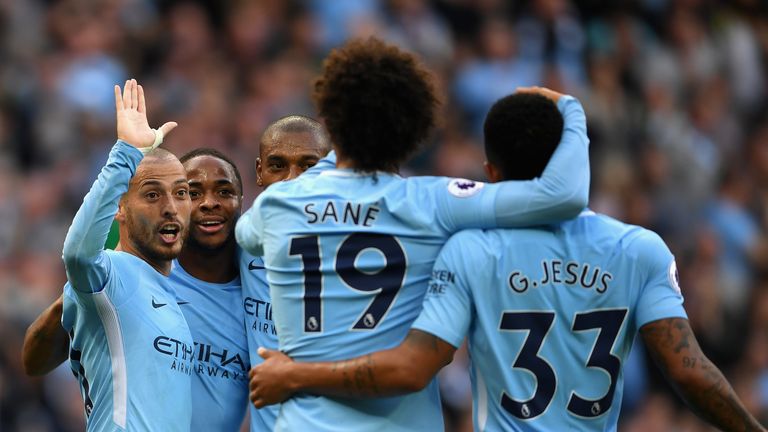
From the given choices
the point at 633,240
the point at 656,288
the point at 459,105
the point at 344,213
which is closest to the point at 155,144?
the point at 344,213

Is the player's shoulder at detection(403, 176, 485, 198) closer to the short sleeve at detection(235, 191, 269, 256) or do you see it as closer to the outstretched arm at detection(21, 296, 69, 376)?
the short sleeve at detection(235, 191, 269, 256)

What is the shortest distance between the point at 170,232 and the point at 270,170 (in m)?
0.80

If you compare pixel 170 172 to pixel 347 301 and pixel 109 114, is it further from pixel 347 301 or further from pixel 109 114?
pixel 109 114

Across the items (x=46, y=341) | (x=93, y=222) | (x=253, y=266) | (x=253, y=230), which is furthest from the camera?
(x=253, y=266)

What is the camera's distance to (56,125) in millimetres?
11859

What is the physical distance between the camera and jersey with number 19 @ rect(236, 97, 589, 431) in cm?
477

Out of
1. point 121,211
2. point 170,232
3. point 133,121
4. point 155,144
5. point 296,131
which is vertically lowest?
point 170,232

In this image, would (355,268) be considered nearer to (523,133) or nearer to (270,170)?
(523,133)

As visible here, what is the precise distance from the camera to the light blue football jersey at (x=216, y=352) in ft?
19.7

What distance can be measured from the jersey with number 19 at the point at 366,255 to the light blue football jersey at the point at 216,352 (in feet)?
4.08

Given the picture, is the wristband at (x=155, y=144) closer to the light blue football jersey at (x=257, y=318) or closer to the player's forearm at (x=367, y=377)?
the light blue football jersey at (x=257, y=318)

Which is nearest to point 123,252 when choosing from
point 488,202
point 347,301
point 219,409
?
point 219,409

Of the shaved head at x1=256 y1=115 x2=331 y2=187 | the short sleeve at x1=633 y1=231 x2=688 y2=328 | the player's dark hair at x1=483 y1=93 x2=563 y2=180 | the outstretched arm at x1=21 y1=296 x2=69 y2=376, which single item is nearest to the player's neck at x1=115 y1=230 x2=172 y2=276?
the outstretched arm at x1=21 y1=296 x2=69 y2=376

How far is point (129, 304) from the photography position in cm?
552
